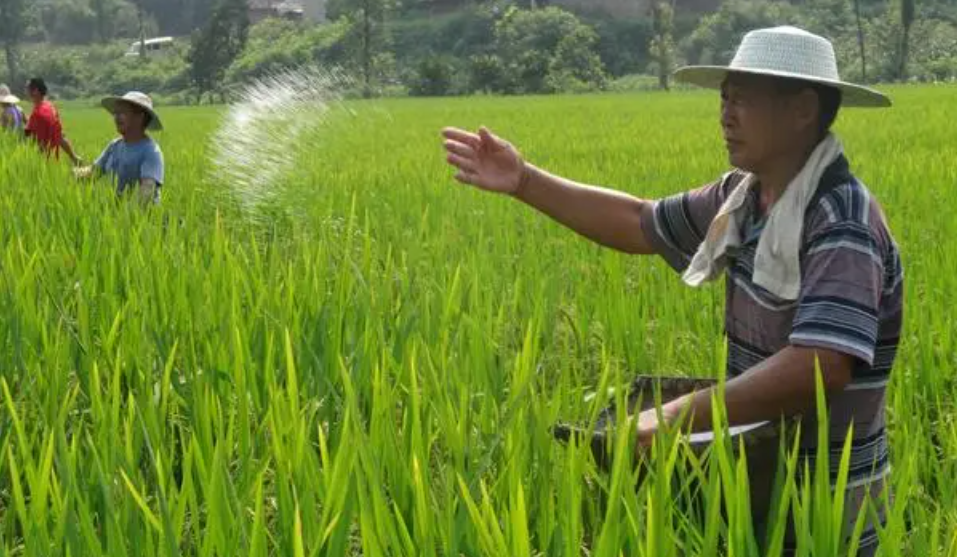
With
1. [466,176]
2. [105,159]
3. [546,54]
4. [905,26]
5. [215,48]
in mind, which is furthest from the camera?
[546,54]

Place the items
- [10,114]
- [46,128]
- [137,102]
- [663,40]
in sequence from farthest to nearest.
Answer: [663,40] → [10,114] → [46,128] → [137,102]

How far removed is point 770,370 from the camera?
1.62m

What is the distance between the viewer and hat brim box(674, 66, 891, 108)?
1.71m

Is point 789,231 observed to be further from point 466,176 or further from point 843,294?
point 466,176

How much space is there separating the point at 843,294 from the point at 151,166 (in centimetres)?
359

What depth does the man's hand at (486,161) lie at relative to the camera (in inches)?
88.4

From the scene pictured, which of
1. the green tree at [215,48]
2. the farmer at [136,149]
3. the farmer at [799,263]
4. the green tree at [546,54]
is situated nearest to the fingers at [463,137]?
the farmer at [799,263]

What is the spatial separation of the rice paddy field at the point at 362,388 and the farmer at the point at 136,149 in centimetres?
19

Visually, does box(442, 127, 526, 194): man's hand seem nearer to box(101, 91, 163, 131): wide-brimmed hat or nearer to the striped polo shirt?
the striped polo shirt

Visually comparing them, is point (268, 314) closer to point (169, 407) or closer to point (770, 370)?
point (169, 407)

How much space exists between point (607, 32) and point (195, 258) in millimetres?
56026

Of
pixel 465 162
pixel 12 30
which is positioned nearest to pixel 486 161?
pixel 465 162

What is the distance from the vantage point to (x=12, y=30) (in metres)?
58.4

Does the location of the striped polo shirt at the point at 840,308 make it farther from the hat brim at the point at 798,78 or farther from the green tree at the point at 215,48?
the green tree at the point at 215,48
